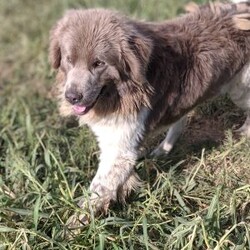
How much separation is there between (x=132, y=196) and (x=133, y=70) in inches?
39.3

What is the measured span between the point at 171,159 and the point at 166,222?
985 mm

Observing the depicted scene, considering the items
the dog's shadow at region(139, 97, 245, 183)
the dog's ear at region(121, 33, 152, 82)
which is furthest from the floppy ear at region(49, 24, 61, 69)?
the dog's shadow at region(139, 97, 245, 183)

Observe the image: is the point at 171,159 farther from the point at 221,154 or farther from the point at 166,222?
the point at 166,222

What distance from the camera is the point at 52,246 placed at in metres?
3.41

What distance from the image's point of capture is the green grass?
11.2 feet

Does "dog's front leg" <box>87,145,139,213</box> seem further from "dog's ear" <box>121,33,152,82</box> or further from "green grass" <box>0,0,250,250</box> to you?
"dog's ear" <box>121,33,152,82</box>

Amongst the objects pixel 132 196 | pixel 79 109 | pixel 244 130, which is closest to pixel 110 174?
pixel 132 196

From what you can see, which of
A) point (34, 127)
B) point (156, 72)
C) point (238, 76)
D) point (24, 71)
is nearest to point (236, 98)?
point (238, 76)

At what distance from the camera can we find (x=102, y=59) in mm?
3402

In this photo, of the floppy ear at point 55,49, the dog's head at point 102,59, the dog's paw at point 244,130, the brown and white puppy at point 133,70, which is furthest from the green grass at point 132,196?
the floppy ear at point 55,49

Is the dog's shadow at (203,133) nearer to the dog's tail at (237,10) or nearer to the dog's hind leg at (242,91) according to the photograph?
the dog's hind leg at (242,91)

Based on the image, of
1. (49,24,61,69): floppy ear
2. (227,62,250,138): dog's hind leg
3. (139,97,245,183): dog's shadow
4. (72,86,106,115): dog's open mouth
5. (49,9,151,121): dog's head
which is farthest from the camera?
(139,97,245,183): dog's shadow

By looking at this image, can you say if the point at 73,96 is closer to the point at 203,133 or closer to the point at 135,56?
the point at 135,56

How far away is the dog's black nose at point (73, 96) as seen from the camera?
11.2 feet
